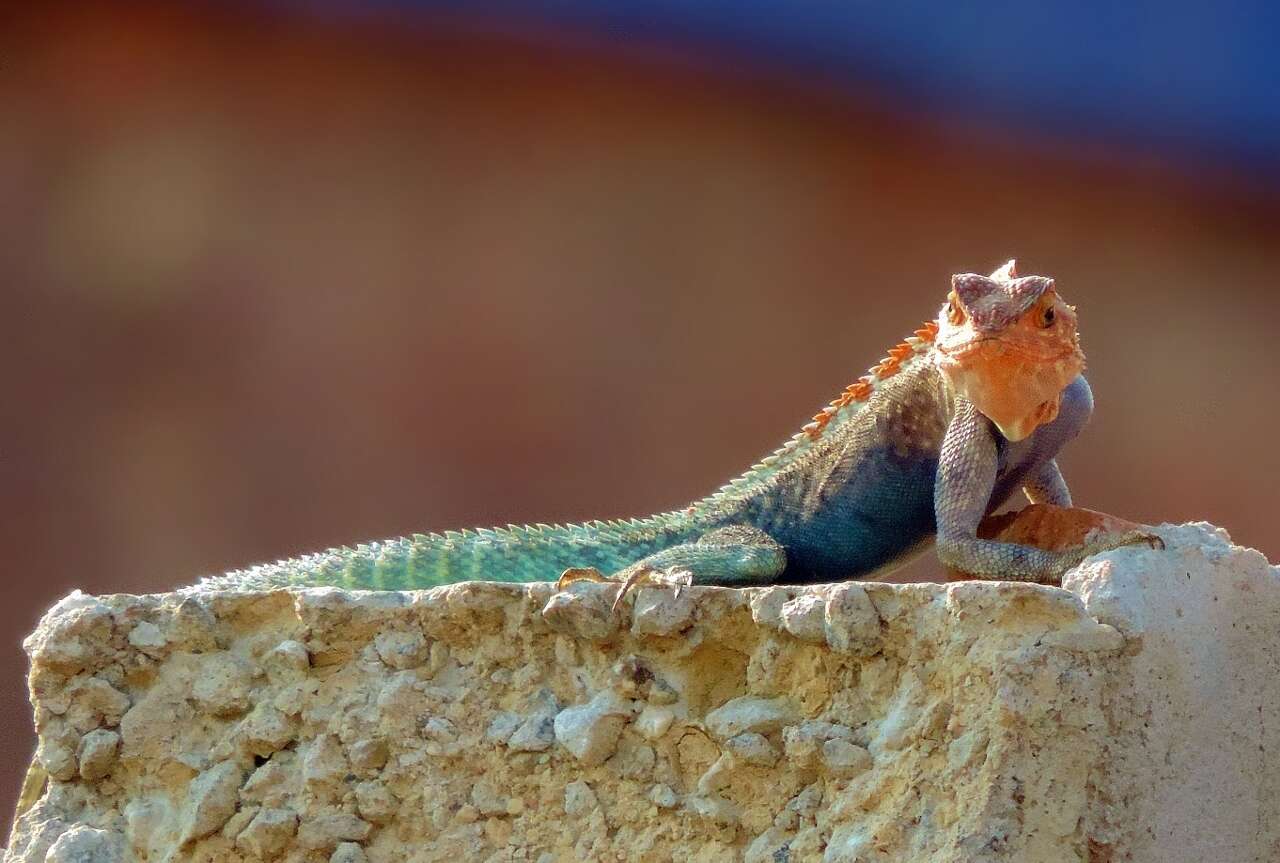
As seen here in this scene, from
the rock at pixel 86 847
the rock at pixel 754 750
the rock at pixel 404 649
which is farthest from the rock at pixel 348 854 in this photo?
the rock at pixel 754 750

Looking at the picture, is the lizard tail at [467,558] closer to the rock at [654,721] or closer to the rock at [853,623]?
the rock at [654,721]

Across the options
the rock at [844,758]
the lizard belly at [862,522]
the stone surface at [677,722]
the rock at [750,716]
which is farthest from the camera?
the lizard belly at [862,522]

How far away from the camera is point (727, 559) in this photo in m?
3.43

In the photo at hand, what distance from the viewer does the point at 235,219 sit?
6.79 m

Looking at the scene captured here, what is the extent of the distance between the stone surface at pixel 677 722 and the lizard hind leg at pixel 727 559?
378 mm

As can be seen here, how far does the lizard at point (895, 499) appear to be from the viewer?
124 inches

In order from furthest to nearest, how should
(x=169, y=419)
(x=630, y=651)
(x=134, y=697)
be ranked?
1. (x=169, y=419)
2. (x=134, y=697)
3. (x=630, y=651)

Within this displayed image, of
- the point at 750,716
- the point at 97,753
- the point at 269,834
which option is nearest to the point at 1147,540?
the point at 750,716

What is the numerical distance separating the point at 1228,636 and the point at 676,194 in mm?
4540

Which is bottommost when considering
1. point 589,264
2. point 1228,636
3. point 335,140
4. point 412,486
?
point 412,486

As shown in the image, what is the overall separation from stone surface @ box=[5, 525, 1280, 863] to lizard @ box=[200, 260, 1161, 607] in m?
0.36

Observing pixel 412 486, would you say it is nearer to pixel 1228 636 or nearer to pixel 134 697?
pixel 134 697

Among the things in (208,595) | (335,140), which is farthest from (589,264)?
(208,595)

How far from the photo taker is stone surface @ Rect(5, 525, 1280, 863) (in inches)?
90.9
